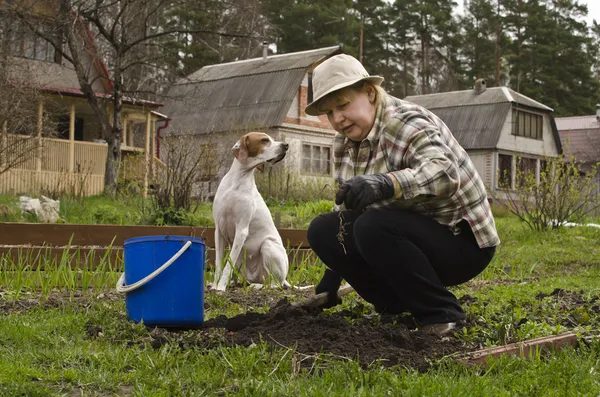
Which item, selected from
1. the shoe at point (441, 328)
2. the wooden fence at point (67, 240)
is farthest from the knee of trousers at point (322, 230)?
the wooden fence at point (67, 240)

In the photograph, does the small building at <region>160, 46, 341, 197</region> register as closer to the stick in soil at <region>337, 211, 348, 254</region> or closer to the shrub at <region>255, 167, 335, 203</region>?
the shrub at <region>255, 167, 335, 203</region>

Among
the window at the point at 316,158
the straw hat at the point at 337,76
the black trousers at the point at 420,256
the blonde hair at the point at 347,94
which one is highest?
the window at the point at 316,158

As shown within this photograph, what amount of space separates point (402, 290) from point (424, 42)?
159ft

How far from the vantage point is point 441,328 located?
4020 mm

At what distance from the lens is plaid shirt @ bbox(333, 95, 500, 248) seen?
151 inches

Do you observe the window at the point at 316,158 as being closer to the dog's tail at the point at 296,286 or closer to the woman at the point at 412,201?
the dog's tail at the point at 296,286

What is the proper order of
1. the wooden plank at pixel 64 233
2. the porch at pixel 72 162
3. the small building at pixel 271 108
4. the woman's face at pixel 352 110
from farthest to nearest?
the small building at pixel 271 108
the porch at pixel 72 162
the wooden plank at pixel 64 233
the woman's face at pixel 352 110

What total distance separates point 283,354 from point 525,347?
105 centimetres

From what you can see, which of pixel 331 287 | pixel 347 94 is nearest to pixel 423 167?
pixel 347 94

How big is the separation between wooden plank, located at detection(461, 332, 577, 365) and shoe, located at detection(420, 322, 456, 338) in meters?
0.43

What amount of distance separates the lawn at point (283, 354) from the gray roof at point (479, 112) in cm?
3387

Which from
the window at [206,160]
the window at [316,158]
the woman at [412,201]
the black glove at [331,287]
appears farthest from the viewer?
the window at [316,158]

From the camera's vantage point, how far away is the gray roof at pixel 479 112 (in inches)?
1517

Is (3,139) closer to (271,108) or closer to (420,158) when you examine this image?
(420,158)
